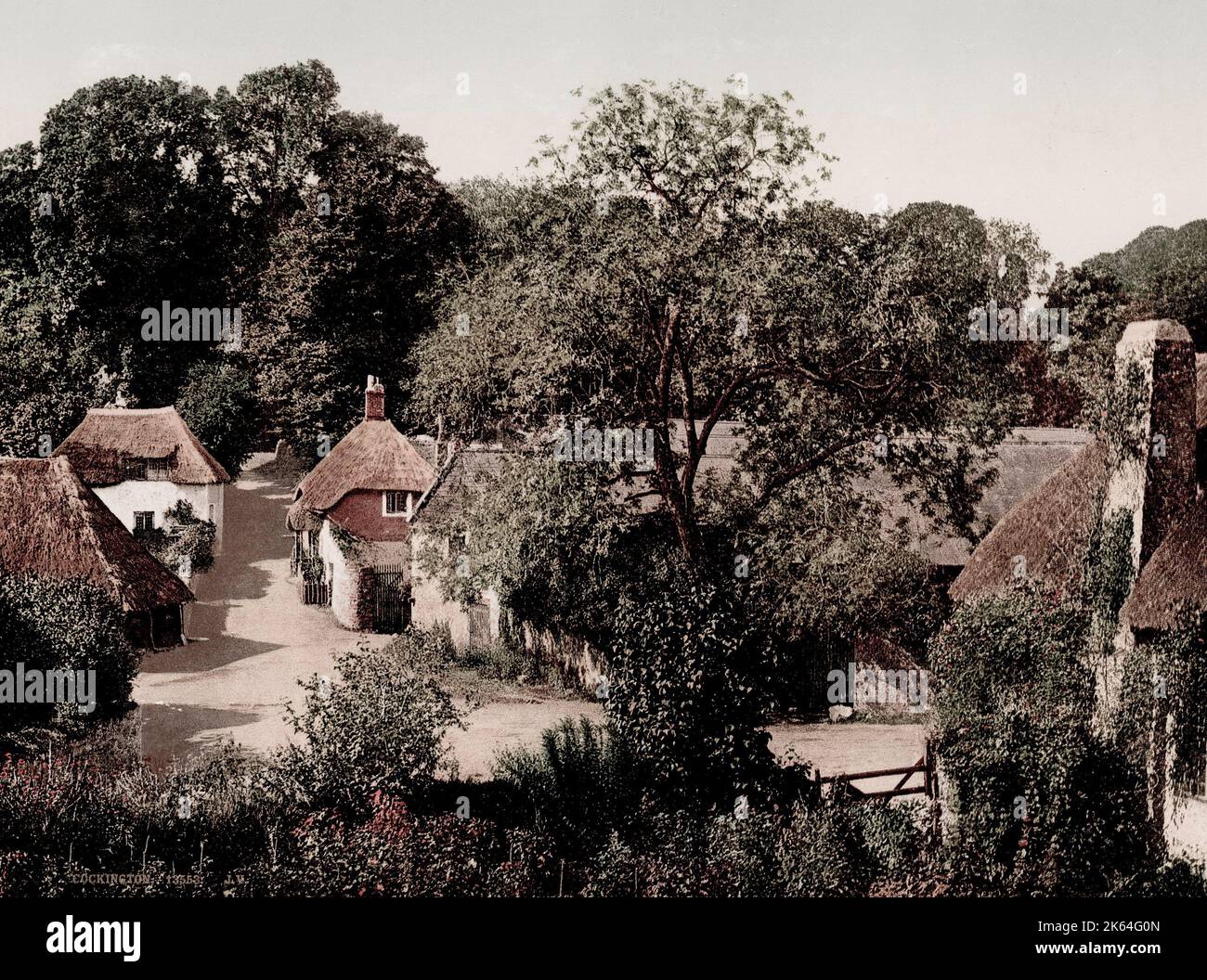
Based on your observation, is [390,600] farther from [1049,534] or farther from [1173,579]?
[1173,579]

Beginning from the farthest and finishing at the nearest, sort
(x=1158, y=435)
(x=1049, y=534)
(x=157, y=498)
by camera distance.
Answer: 1. (x=157, y=498)
2. (x=1049, y=534)
3. (x=1158, y=435)

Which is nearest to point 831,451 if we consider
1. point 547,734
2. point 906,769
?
point 906,769

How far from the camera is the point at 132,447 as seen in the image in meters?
20.9

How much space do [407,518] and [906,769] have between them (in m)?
11.2

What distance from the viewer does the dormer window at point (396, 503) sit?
23188mm

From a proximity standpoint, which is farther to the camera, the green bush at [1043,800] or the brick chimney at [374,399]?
the brick chimney at [374,399]

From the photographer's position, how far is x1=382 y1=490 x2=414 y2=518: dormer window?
23188mm

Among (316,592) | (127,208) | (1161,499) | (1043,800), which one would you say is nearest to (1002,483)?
(1161,499)

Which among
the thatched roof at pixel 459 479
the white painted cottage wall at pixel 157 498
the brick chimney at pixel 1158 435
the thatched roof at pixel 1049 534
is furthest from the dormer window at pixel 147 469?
the brick chimney at pixel 1158 435

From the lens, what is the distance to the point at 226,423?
2252cm

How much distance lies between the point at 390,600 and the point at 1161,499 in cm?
1098

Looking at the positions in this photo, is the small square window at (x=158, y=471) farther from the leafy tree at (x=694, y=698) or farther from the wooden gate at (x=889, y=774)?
the wooden gate at (x=889, y=774)

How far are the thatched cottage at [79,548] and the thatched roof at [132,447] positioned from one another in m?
0.83
